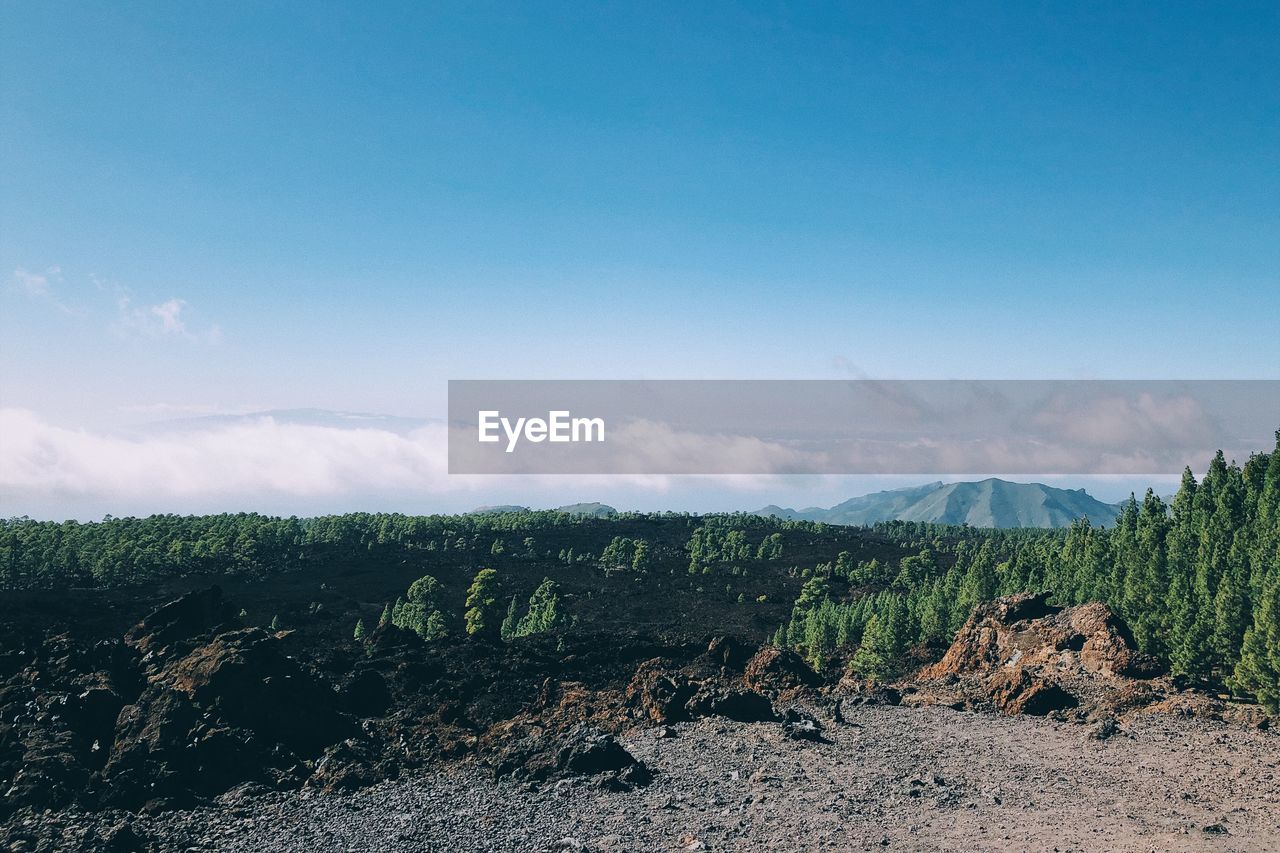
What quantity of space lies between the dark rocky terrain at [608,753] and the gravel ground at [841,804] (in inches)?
7.3

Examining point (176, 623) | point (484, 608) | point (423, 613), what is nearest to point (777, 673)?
point (176, 623)

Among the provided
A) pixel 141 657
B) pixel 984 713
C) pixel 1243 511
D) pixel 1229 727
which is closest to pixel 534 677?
pixel 141 657

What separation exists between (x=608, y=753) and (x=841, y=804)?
14.3 m

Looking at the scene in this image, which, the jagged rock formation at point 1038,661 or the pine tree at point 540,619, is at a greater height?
the jagged rock formation at point 1038,661

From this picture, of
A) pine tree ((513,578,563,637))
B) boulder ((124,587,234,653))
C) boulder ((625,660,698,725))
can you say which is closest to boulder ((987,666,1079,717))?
boulder ((625,660,698,725))

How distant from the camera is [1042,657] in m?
70.7

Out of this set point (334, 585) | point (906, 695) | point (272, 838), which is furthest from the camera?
point (334, 585)

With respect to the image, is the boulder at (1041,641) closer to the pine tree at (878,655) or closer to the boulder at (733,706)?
the pine tree at (878,655)

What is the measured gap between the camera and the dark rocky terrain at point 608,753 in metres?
38.6

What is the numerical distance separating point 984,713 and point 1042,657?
1407 cm

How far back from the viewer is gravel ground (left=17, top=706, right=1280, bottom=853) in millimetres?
37188

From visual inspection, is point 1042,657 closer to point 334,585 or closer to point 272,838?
A: point 272,838

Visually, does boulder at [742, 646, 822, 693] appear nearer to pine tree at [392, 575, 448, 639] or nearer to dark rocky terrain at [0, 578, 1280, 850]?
dark rocky terrain at [0, 578, 1280, 850]

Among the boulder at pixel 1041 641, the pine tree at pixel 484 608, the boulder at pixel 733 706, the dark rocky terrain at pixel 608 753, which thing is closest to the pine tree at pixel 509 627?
the pine tree at pixel 484 608
